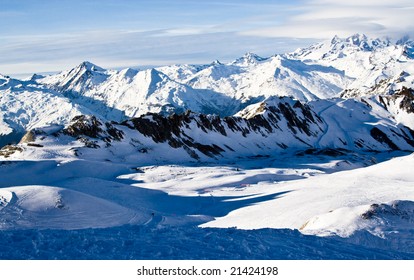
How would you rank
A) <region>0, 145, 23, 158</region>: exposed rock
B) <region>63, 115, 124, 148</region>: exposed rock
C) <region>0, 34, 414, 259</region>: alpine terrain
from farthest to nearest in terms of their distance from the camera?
<region>63, 115, 124, 148</region>: exposed rock → <region>0, 145, 23, 158</region>: exposed rock → <region>0, 34, 414, 259</region>: alpine terrain

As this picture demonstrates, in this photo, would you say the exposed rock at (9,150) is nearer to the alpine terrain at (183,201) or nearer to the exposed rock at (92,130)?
the alpine terrain at (183,201)

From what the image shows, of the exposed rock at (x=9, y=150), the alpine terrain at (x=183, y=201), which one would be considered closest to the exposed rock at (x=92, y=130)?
the alpine terrain at (x=183, y=201)

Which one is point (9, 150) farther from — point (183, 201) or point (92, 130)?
point (183, 201)

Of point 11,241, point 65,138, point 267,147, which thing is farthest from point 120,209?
point 267,147

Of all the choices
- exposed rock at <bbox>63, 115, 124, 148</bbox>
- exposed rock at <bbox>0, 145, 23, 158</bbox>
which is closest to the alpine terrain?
exposed rock at <bbox>63, 115, 124, 148</bbox>

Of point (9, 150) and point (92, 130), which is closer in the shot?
point (9, 150)

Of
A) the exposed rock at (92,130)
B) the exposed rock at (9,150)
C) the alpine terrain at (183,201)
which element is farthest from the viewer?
the exposed rock at (92,130)

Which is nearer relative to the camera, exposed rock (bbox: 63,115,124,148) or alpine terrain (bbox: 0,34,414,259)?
alpine terrain (bbox: 0,34,414,259)

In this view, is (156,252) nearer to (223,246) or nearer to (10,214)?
(223,246)

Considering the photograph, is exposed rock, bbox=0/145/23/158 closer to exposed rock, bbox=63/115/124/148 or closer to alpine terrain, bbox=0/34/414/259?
alpine terrain, bbox=0/34/414/259

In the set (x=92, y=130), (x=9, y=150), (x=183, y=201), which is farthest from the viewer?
(x=92, y=130)

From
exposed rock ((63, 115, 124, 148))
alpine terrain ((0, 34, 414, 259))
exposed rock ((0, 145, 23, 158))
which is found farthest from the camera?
exposed rock ((63, 115, 124, 148))

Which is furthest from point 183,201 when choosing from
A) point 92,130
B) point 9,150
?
point 92,130
